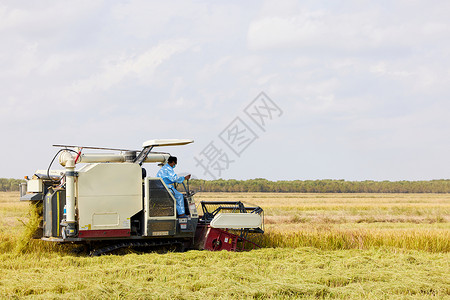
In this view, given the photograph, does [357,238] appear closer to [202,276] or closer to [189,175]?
[189,175]

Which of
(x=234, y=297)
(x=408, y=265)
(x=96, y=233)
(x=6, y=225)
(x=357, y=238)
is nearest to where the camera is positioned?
(x=234, y=297)

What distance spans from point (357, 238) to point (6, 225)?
12.9 metres

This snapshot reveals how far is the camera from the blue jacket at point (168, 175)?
35.4 feet

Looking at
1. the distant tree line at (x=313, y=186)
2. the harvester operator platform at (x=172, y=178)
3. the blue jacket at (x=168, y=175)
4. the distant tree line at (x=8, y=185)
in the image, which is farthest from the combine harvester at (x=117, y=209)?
the distant tree line at (x=8, y=185)

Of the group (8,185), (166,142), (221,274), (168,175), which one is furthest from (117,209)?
(8,185)

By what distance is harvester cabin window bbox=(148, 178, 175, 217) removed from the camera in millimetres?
10359

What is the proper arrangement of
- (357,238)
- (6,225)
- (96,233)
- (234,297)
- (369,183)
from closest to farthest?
→ (234,297), (96,233), (357,238), (6,225), (369,183)

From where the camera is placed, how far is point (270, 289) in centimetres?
730

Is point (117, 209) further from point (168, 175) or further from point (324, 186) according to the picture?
point (324, 186)

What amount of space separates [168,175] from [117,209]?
4.51 feet

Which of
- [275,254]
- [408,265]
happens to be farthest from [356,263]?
[275,254]

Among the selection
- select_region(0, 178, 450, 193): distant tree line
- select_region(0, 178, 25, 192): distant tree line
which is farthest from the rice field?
select_region(0, 178, 25, 192): distant tree line

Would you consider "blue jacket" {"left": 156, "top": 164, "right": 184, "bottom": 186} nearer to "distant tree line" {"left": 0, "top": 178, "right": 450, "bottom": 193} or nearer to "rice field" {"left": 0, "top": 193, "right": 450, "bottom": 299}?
"rice field" {"left": 0, "top": 193, "right": 450, "bottom": 299}

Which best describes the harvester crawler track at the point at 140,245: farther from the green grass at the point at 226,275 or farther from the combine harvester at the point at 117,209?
the green grass at the point at 226,275
